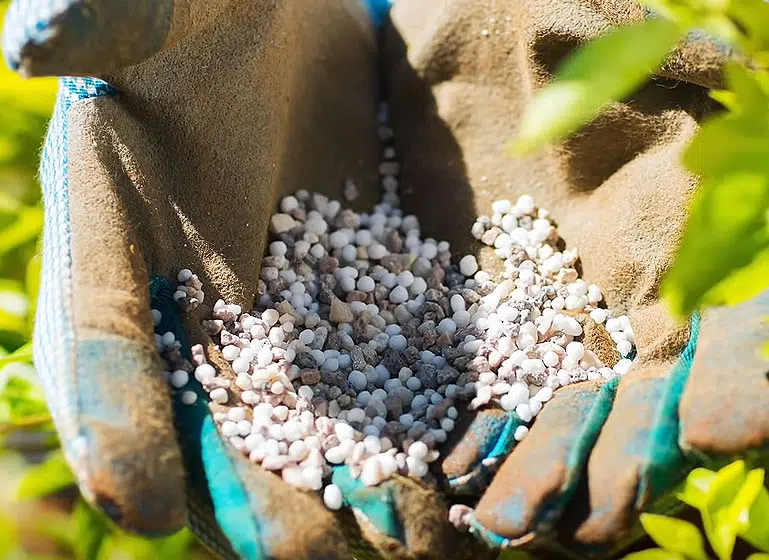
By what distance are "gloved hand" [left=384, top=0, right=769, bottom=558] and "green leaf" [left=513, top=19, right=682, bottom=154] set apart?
0.40 meters

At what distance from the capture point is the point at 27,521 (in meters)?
0.99

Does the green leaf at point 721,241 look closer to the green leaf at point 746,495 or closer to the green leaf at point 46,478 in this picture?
the green leaf at point 746,495

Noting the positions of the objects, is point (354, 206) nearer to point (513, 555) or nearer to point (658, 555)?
point (513, 555)

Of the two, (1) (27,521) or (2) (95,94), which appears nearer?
(2) (95,94)

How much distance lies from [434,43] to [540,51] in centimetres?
17

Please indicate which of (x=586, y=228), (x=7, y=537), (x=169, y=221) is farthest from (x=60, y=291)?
(x=586, y=228)

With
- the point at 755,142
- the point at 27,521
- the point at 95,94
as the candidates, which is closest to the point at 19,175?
the point at 95,94

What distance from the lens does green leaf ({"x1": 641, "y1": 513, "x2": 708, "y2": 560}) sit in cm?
63

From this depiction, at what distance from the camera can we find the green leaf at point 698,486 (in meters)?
0.66

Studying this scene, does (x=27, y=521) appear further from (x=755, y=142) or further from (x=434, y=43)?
(x=755, y=142)

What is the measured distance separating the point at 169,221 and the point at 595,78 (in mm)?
609

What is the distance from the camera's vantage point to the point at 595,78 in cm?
35

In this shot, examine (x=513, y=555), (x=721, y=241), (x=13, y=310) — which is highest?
(x=721, y=241)

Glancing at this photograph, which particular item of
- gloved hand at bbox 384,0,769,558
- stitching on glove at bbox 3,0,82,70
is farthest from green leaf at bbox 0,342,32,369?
gloved hand at bbox 384,0,769,558
